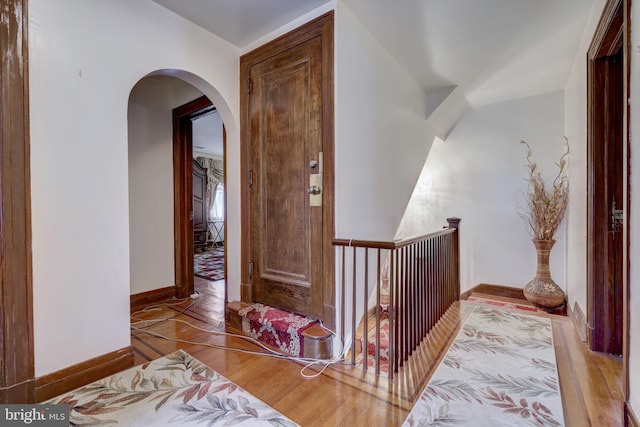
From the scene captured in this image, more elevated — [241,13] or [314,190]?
[241,13]

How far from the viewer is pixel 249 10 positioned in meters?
1.93

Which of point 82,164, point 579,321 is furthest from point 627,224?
point 82,164

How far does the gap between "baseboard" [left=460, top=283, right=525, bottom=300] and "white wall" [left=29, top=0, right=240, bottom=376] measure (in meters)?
3.96

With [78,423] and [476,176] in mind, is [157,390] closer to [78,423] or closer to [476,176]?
[78,423]

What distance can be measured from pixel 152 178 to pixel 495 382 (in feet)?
10.8

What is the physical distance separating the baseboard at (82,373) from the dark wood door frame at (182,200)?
142 centimetres

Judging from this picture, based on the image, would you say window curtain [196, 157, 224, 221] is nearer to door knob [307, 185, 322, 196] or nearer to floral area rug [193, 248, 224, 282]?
floral area rug [193, 248, 224, 282]

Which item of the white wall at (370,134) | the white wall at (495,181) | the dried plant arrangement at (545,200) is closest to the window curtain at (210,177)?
the white wall at (495,181)

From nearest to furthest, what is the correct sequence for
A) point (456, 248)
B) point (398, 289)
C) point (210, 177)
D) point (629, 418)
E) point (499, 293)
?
point (629, 418), point (398, 289), point (456, 248), point (499, 293), point (210, 177)

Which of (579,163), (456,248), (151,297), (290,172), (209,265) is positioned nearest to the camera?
(290,172)

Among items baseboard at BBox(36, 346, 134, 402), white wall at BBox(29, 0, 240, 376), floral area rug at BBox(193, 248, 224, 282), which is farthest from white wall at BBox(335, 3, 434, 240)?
floral area rug at BBox(193, 248, 224, 282)

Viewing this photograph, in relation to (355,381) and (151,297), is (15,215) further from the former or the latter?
(355,381)

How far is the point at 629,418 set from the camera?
1.21 meters

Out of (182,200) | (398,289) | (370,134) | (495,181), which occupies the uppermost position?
(370,134)
